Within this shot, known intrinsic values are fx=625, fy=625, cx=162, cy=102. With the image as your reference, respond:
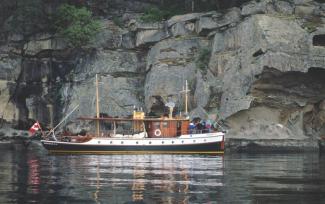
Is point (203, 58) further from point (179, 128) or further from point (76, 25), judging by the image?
point (76, 25)

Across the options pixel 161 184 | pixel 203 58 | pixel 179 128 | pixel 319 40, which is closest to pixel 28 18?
pixel 203 58

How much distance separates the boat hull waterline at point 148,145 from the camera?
50344 mm

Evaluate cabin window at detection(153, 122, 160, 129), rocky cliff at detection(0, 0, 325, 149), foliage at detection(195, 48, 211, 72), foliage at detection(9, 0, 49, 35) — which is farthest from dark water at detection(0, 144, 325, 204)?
foliage at detection(9, 0, 49, 35)

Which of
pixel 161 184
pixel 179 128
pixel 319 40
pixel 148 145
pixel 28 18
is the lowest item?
pixel 161 184

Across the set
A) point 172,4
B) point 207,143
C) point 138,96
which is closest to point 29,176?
point 207,143

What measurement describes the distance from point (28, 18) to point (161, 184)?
46.2 meters

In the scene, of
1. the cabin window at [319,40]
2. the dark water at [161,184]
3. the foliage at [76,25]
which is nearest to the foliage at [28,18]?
the foliage at [76,25]

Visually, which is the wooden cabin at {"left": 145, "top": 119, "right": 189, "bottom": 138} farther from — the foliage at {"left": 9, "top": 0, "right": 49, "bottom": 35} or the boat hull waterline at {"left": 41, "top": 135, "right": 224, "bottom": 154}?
the foliage at {"left": 9, "top": 0, "right": 49, "bottom": 35}

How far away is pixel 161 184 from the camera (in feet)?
82.5

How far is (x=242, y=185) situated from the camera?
25.0 m

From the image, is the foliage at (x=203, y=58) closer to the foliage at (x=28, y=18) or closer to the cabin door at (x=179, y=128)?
the cabin door at (x=179, y=128)

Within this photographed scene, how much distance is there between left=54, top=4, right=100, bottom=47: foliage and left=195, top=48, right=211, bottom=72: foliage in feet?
38.2

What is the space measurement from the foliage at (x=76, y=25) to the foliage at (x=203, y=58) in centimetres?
1164

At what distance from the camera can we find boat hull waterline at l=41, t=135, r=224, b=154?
50.3 m
